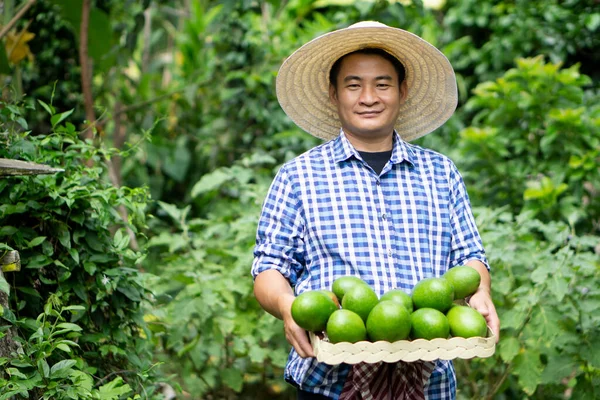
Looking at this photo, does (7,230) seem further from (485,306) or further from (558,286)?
(558,286)

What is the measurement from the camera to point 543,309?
10.5 feet

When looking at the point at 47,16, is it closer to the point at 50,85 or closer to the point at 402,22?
the point at 50,85

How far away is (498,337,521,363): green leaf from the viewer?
3.20 meters

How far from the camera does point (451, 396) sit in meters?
2.31

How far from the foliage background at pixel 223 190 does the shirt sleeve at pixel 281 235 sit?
48cm

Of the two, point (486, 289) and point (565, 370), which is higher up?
point (486, 289)

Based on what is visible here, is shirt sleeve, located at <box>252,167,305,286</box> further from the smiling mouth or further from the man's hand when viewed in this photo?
the man's hand

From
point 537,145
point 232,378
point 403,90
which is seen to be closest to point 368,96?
point 403,90

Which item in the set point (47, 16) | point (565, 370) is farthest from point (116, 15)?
point (565, 370)

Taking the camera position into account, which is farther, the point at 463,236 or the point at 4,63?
the point at 4,63

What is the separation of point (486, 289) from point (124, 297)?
3.82 feet

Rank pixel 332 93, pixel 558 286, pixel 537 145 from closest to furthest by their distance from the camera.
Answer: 1. pixel 332 93
2. pixel 558 286
3. pixel 537 145

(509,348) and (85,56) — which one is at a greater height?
(85,56)

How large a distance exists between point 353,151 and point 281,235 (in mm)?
326
